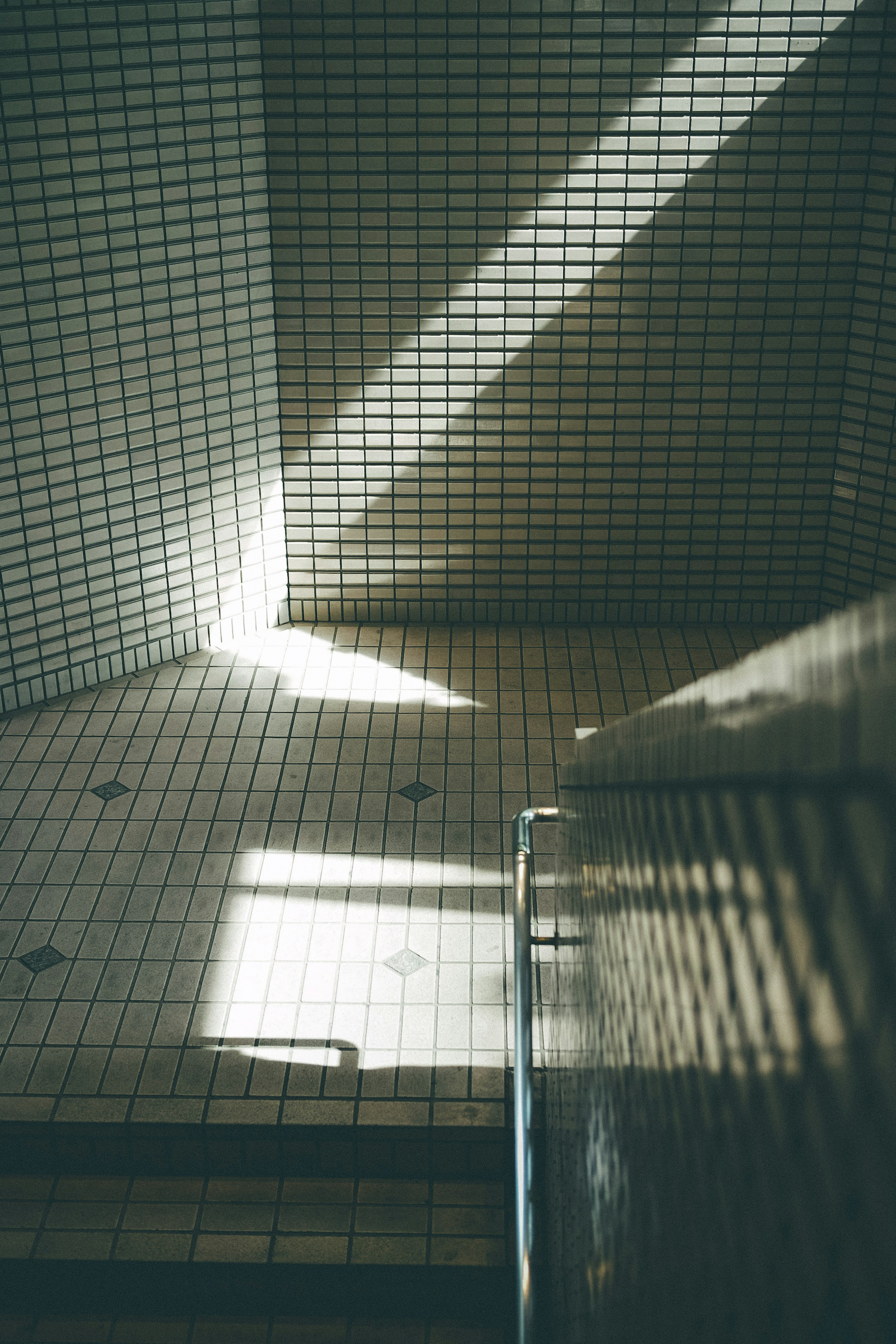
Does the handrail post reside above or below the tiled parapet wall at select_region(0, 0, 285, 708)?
below

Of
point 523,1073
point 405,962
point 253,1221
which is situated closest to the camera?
point 523,1073

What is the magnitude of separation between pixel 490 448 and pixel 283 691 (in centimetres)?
176

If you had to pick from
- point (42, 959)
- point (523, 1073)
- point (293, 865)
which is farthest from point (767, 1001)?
point (293, 865)

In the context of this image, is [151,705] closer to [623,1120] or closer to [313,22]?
[313,22]

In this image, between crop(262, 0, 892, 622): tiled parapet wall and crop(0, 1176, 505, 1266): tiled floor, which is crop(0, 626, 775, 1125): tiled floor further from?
crop(262, 0, 892, 622): tiled parapet wall

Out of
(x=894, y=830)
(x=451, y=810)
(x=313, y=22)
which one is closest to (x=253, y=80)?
(x=313, y=22)

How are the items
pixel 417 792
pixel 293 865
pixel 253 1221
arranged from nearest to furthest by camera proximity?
1. pixel 253 1221
2. pixel 293 865
3. pixel 417 792

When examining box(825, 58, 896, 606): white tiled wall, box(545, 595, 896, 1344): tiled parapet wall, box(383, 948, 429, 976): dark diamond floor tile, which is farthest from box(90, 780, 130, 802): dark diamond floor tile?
box(545, 595, 896, 1344): tiled parapet wall

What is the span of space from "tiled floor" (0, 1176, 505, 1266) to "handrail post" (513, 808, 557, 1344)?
2.10 ft

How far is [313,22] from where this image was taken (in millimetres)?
5312

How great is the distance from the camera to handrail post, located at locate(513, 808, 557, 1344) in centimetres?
243

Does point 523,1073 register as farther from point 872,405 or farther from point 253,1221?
point 872,405

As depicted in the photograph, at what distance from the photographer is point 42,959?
4219mm

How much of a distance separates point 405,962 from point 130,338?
334 centimetres
